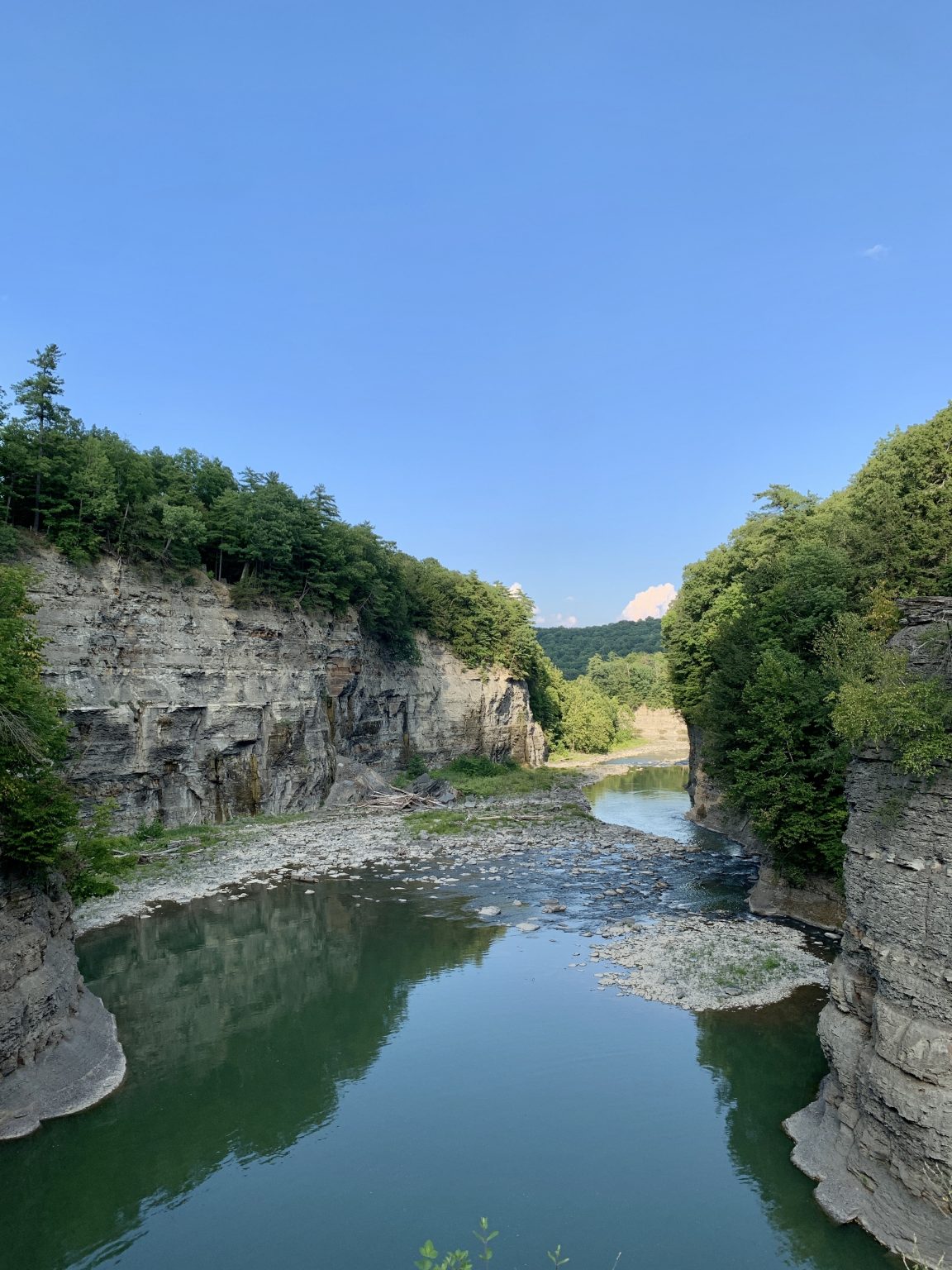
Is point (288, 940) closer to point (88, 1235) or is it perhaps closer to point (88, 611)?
point (88, 1235)

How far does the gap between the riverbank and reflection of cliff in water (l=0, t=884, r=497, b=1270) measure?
205cm

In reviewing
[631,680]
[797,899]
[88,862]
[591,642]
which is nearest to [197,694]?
[88,862]

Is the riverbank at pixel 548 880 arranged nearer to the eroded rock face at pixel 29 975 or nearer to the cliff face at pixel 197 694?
the cliff face at pixel 197 694

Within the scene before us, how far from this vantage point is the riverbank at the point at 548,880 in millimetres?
19219

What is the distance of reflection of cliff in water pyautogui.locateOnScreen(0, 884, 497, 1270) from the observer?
11.7 meters

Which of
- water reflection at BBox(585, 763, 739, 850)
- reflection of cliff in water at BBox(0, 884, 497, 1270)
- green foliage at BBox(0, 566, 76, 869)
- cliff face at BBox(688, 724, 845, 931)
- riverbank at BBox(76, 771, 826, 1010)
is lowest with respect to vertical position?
water reflection at BBox(585, 763, 739, 850)

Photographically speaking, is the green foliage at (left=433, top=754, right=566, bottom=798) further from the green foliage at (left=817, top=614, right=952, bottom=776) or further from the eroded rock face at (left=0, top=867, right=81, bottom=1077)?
the green foliage at (left=817, top=614, right=952, bottom=776)

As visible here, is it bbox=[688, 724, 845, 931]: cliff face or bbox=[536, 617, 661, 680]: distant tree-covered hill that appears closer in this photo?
bbox=[688, 724, 845, 931]: cliff face

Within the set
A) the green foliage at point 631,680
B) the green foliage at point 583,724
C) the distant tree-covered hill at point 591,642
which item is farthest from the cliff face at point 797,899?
the distant tree-covered hill at point 591,642

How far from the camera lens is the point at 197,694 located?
37031 millimetres

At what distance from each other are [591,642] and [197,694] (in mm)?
159212

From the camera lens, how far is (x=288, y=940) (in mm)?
23219

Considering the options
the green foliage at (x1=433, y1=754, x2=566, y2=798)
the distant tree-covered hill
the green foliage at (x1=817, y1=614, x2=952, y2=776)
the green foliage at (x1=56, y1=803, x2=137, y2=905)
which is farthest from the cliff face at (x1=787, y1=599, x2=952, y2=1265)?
the distant tree-covered hill

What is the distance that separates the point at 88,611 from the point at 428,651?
29415 millimetres
